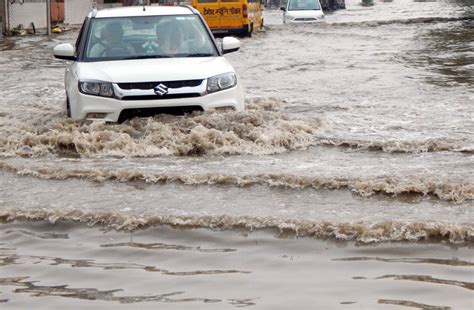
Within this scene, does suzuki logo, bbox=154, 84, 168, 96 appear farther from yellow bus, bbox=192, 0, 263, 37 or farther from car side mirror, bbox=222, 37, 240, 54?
yellow bus, bbox=192, 0, 263, 37

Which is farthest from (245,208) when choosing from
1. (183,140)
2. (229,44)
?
(229,44)

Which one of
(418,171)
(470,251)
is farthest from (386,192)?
(470,251)

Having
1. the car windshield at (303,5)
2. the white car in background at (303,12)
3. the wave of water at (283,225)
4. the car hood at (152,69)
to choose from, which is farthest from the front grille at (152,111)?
the car windshield at (303,5)

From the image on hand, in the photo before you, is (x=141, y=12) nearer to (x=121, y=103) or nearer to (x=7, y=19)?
(x=121, y=103)

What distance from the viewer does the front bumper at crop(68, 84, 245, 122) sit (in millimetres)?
8984

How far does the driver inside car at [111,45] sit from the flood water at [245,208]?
91cm

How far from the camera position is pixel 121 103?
8961 mm

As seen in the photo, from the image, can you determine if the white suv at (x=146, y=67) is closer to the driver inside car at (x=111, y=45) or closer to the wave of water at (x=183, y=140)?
the driver inside car at (x=111, y=45)

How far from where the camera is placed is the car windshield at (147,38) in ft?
32.4

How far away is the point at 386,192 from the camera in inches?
268

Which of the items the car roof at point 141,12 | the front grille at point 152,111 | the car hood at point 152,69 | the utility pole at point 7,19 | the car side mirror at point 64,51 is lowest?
the utility pole at point 7,19

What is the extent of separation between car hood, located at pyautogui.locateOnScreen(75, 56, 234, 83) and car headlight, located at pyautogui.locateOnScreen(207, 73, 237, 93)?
0.05m

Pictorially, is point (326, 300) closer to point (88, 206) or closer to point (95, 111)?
point (88, 206)

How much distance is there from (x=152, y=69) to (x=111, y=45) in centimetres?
106
